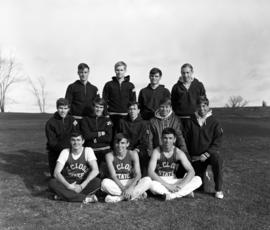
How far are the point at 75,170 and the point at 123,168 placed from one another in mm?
897

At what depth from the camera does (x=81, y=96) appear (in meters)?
7.23

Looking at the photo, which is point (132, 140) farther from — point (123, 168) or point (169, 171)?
point (169, 171)

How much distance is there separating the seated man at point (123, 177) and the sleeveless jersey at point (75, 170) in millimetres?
441

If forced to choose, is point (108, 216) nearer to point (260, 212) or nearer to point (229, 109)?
point (260, 212)

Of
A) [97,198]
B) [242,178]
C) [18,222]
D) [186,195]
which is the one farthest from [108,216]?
[242,178]

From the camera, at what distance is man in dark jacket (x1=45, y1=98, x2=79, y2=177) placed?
671 cm

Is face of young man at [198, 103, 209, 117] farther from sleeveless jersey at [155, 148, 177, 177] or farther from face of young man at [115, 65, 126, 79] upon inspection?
face of young man at [115, 65, 126, 79]

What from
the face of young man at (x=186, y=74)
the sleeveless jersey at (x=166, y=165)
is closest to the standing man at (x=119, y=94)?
the face of young man at (x=186, y=74)

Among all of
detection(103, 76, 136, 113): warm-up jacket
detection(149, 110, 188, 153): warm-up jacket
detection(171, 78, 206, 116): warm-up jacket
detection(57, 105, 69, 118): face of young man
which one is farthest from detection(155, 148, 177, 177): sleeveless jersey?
detection(57, 105, 69, 118): face of young man

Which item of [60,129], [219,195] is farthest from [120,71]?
[219,195]

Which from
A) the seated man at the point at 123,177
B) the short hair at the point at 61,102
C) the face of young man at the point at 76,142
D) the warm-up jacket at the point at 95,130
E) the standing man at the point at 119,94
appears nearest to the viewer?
the seated man at the point at 123,177

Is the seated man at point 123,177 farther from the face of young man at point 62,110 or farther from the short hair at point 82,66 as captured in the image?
the short hair at point 82,66

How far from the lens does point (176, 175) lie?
250 inches

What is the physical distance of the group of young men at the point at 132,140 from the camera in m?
5.73
